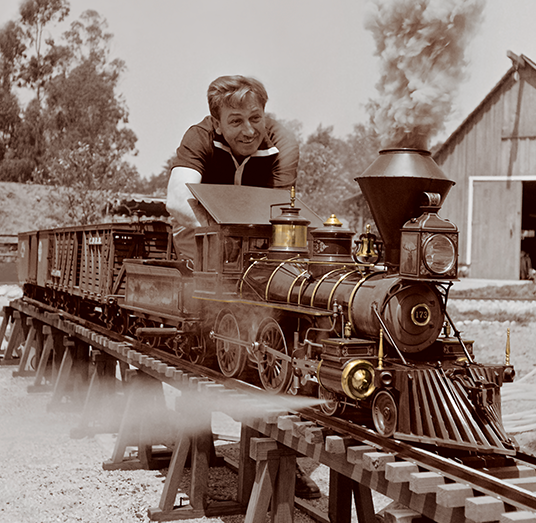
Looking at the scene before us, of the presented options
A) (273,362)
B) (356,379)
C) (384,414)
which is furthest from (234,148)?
(384,414)

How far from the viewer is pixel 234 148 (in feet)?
28.5

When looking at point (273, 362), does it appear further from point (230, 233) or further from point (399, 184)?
point (399, 184)

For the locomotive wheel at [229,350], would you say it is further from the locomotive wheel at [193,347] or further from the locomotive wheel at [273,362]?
the locomotive wheel at [193,347]

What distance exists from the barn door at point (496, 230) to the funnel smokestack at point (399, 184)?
1764cm

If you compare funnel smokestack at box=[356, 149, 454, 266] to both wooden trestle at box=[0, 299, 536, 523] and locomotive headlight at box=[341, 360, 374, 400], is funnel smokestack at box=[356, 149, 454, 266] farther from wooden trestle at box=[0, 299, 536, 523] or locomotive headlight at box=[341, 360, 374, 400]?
wooden trestle at box=[0, 299, 536, 523]

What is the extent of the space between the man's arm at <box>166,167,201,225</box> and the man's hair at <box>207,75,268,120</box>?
2.88 feet

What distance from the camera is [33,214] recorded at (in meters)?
41.6

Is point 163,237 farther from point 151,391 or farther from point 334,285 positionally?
point 334,285

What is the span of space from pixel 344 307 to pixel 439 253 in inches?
41.5

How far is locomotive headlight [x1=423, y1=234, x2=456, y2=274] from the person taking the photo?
5324 mm

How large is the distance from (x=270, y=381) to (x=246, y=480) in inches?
52.1

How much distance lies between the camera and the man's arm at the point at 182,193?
27.6 ft

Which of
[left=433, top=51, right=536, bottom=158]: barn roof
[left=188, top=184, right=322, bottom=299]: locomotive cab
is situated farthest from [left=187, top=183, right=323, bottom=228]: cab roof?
[left=433, top=51, right=536, bottom=158]: barn roof

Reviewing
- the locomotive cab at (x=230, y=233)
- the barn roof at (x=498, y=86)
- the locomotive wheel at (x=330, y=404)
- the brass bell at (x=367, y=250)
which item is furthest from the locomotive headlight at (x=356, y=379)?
the barn roof at (x=498, y=86)
